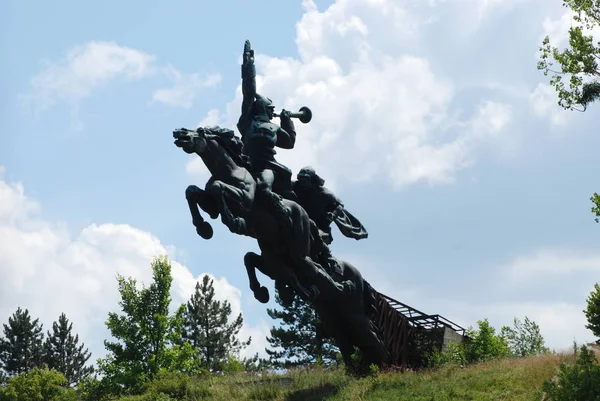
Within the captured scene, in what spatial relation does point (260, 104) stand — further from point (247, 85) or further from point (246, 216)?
point (246, 216)

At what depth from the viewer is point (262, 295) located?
16891 mm

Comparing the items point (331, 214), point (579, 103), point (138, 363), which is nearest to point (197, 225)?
point (331, 214)

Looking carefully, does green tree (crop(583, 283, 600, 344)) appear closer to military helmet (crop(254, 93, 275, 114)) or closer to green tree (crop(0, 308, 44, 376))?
military helmet (crop(254, 93, 275, 114))

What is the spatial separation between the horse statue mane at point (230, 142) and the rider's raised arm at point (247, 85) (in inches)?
48.7

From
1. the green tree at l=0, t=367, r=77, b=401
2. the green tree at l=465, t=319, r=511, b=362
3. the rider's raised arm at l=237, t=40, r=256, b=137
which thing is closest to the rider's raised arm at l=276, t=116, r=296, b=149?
the rider's raised arm at l=237, t=40, r=256, b=137

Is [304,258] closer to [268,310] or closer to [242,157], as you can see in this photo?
[242,157]

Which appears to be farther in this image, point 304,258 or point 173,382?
point 173,382

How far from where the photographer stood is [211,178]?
15.6 metres

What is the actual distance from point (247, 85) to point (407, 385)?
291 inches

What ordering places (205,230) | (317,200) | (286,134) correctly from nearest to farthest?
1. (205,230)
2. (286,134)
3. (317,200)

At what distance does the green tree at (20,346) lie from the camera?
141 feet

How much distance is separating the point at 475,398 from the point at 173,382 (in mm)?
7540

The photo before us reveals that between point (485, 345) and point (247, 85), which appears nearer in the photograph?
point (247, 85)

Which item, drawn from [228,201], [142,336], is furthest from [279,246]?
[142,336]
